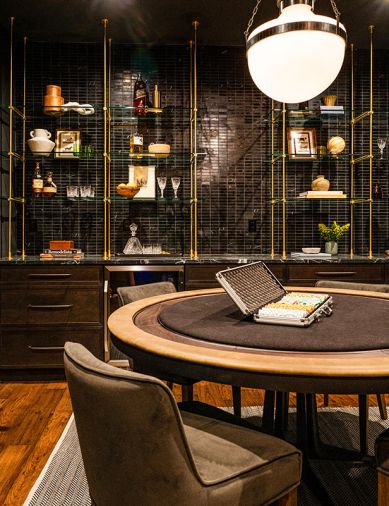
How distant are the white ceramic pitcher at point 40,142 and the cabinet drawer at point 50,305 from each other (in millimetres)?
1178

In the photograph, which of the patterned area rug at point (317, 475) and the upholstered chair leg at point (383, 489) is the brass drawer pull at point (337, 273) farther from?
the upholstered chair leg at point (383, 489)

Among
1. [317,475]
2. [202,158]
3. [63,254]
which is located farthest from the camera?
[202,158]

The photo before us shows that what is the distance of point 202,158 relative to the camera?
415cm

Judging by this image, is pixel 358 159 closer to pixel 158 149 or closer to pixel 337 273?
pixel 337 273

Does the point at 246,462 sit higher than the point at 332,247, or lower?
lower

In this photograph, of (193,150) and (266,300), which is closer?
(266,300)

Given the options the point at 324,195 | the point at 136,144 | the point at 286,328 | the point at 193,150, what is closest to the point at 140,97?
the point at 136,144

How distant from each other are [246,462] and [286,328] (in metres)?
0.45

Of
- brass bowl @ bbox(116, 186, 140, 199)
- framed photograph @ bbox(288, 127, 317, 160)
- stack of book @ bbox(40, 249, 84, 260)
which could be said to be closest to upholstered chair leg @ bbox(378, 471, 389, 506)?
stack of book @ bbox(40, 249, 84, 260)

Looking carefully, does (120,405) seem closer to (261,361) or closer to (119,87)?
(261,361)

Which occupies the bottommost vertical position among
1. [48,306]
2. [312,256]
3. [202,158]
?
[48,306]

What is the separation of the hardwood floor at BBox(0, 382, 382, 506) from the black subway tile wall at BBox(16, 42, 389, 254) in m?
1.31

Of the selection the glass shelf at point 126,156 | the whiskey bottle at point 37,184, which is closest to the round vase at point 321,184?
the glass shelf at point 126,156

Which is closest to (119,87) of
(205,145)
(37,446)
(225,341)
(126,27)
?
(126,27)
